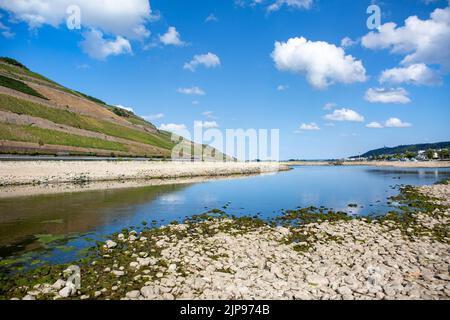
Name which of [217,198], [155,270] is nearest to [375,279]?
[155,270]

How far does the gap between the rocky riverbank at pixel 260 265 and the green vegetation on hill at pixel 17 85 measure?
11414 cm

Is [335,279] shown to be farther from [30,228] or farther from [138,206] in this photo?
[138,206]

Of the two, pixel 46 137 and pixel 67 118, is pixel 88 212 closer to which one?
pixel 46 137

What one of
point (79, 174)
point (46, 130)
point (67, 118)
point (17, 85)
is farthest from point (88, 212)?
point (17, 85)

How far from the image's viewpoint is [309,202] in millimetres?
29844

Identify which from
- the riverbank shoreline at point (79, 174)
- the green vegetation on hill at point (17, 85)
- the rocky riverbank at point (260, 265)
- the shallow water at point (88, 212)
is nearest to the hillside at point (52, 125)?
the green vegetation on hill at point (17, 85)

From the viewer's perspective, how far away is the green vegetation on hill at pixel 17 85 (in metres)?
100

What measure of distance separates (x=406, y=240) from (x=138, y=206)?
823 inches

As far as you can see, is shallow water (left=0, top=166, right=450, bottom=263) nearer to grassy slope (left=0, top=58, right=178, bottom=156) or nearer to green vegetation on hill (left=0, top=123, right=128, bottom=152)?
green vegetation on hill (left=0, top=123, right=128, bottom=152)

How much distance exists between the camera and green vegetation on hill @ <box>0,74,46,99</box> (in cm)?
10040

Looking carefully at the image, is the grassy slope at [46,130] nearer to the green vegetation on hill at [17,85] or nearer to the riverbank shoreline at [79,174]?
the green vegetation on hill at [17,85]

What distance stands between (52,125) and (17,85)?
33.5m

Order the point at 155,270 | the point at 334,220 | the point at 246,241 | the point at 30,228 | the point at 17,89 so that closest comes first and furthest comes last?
1. the point at 155,270
2. the point at 246,241
3. the point at 30,228
4. the point at 334,220
5. the point at 17,89

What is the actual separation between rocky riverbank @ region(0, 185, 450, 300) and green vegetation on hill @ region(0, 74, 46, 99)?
114135 mm
